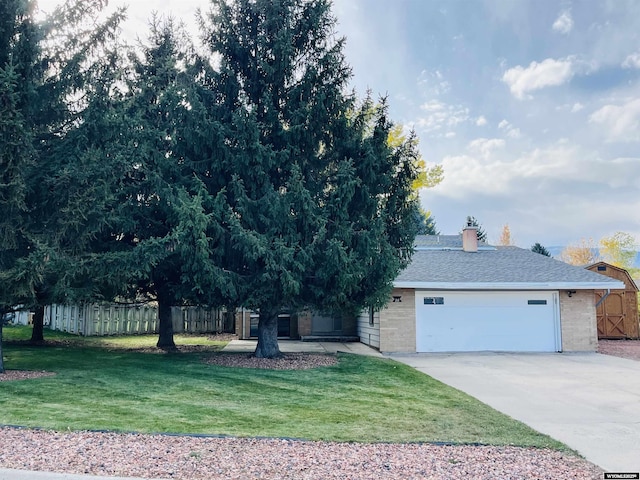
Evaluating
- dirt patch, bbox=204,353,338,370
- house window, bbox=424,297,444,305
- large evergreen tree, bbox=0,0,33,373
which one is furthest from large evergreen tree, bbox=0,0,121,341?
house window, bbox=424,297,444,305

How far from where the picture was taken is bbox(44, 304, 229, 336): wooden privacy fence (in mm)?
18375

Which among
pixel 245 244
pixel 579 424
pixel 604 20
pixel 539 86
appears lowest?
pixel 579 424

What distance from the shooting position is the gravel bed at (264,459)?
392 centimetres

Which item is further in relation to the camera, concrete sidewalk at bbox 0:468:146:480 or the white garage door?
the white garage door

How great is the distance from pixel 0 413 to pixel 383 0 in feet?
37.7

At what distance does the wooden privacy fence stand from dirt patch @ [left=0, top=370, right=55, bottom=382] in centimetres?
899

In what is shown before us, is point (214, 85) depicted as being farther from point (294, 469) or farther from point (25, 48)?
point (294, 469)

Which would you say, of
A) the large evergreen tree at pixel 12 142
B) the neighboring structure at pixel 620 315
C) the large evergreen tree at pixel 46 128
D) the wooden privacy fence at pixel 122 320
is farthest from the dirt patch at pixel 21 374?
the neighboring structure at pixel 620 315

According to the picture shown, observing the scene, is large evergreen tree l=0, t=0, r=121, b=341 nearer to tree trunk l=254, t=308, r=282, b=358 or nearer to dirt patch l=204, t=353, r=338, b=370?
dirt patch l=204, t=353, r=338, b=370

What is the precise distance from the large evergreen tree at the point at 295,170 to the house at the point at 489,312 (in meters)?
2.96

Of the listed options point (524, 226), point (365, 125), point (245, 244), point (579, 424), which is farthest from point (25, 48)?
point (524, 226)

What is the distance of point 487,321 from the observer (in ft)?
47.0

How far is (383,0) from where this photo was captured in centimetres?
1198

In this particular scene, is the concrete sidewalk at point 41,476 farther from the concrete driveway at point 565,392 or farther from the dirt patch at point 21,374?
the dirt patch at point 21,374
